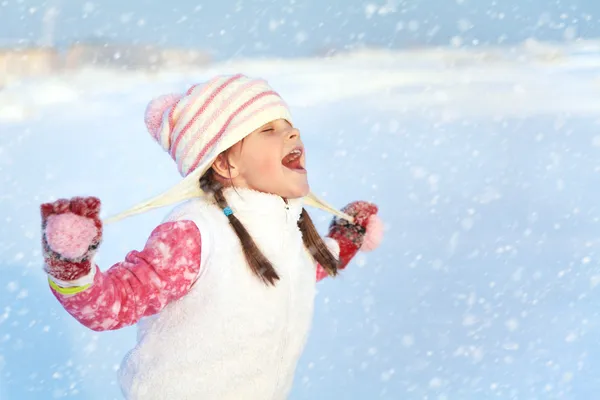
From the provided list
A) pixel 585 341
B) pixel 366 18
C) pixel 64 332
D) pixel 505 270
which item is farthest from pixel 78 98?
pixel 585 341

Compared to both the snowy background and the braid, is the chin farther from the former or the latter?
the snowy background

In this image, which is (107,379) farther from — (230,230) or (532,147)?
(532,147)

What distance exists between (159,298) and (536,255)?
54.8 inches

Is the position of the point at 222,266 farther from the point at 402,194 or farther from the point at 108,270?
the point at 402,194

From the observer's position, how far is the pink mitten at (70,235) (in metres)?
1.14

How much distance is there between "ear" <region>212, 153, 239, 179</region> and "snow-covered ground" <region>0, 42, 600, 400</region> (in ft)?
3.12

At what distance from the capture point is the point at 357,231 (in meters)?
1.65

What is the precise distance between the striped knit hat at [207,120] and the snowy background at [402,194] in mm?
941

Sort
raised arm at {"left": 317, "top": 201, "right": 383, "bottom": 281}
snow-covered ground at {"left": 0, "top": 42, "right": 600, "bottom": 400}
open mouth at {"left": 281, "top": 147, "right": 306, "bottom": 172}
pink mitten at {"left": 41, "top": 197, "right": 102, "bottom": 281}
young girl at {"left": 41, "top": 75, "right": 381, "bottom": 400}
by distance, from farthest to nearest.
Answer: snow-covered ground at {"left": 0, "top": 42, "right": 600, "bottom": 400}, raised arm at {"left": 317, "top": 201, "right": 383, "bottom": 281}, open mouth at {"left": 281, "top": 147, "right": 306, "bottom": 172}, young girl at {"left": 41, "top": 75, "right": 381, "bottom": 400}, pink mitten at {"left": 41, "top": 197, "right": 102, "bottom": 281}

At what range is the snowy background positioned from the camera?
2.30 m

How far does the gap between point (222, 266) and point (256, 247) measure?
0.06 m

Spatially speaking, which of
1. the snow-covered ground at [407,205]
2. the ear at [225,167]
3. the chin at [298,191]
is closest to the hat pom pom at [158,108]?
the ear at [225,167]

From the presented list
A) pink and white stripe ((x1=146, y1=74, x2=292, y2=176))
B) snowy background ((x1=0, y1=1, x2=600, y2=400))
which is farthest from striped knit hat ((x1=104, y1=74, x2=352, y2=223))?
snowy background ((x1=0, y1=1, x2=600, y2=400))

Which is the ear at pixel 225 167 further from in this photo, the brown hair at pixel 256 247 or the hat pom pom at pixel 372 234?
the hat pom pom at pixel 372 234
